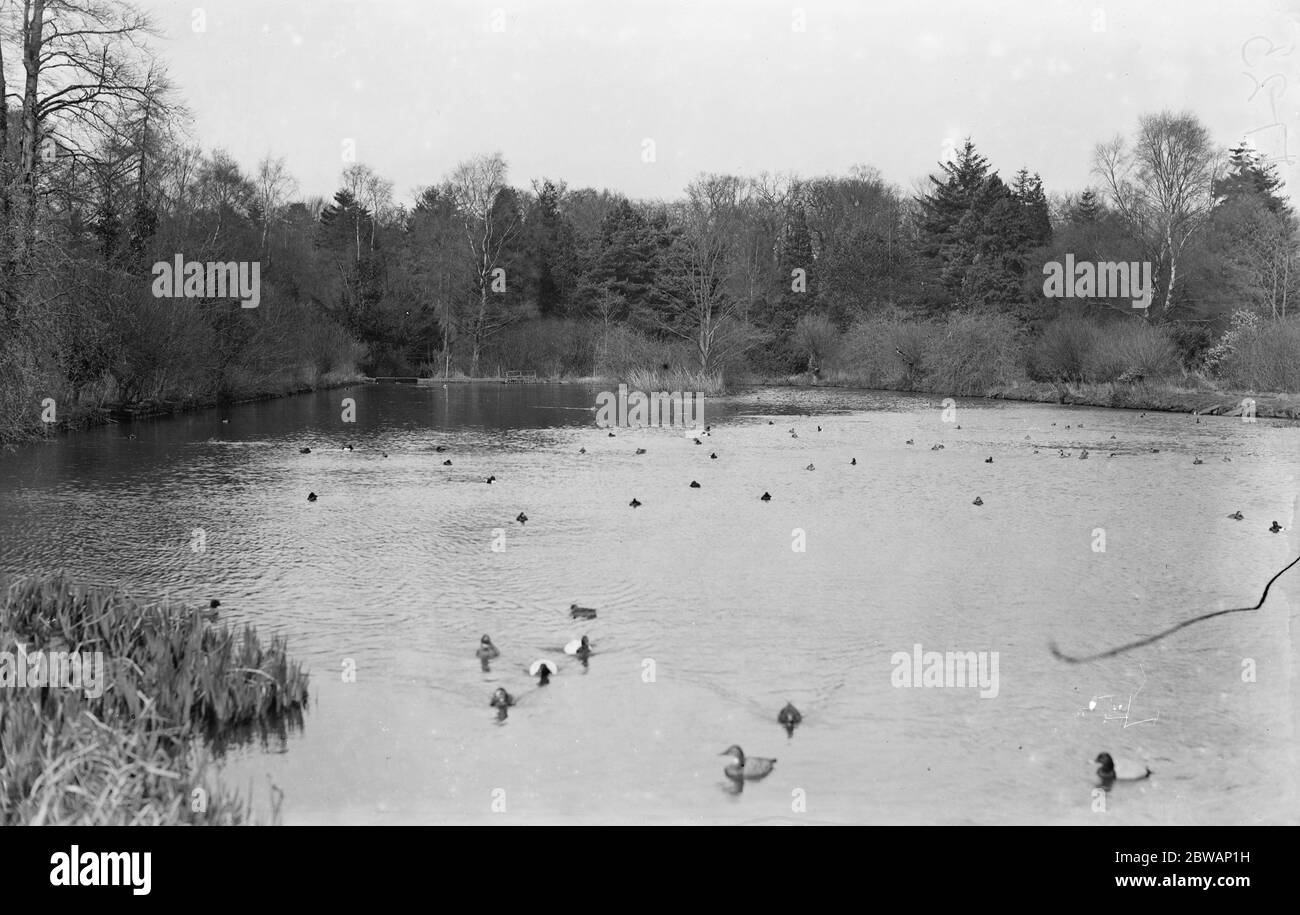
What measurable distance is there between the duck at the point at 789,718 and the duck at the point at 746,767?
2.12ft

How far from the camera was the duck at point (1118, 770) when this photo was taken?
5621 mm

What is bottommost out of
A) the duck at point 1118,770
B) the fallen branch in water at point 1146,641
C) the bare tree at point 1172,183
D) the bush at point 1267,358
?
the duck at point 1118,770

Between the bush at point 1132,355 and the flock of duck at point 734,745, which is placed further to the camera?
the bush at point 1132,355

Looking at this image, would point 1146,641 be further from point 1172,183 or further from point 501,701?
point 1172,183

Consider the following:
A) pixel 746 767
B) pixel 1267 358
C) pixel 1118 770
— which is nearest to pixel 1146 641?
pixel 1118 770

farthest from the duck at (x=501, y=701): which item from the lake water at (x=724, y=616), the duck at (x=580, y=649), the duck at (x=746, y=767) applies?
the duck at (x=746, y=767)

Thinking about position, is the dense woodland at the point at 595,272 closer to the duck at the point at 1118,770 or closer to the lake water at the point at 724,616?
the lake water at the point at 724,616

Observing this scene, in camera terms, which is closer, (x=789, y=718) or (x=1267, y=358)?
(x=789, y=718)

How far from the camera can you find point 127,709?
584 centimetres

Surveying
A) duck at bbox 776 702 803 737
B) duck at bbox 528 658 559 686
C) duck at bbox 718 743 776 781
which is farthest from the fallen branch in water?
duck at bbox 528 658 559 686

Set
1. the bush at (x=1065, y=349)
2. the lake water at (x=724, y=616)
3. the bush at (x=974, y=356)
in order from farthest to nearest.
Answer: the bush at (x=974, y=356), the bush at (x=1065, y=349), the lake water at (x=724, y=616)

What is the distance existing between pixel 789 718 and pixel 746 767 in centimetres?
83
